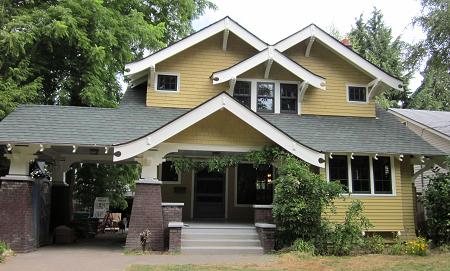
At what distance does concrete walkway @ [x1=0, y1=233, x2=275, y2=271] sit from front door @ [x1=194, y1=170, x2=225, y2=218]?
173 inches

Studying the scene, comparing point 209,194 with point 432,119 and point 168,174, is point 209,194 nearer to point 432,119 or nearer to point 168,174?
point 168,174

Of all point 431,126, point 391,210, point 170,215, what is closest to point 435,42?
point 391,210

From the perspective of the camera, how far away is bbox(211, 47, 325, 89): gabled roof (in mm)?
15500

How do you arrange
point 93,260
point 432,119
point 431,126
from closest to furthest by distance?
1. point 93,260
2. point 431,126
3. point 432,119

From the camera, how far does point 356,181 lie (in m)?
15.4

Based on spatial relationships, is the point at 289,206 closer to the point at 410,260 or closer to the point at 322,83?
the point at 410,260

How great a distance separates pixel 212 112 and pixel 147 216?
340 centimetres

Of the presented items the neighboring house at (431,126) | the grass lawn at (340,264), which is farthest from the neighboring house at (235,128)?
the neighboring house at (431,126)

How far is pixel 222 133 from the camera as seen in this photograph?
46.0 feet

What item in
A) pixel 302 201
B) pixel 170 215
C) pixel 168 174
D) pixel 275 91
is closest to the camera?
pixel 302 201

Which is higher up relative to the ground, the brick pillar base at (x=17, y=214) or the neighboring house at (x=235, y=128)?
the neighboring house at (x=235, y=128)

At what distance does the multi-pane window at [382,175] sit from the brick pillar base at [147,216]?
23.8 ft

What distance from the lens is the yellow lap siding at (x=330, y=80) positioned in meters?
16.8

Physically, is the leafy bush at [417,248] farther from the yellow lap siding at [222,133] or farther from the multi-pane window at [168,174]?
the multi-pane window at [168,174]
